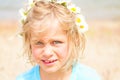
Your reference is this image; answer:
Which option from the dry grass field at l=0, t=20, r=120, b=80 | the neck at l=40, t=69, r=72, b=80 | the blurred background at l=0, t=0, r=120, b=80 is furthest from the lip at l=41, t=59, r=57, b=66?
the dry grass field at l=0, t=20, r=120, b=80

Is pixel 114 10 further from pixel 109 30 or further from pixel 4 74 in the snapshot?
pixel 4 74

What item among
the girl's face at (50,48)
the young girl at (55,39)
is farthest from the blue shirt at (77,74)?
the girl's face at (50,48)

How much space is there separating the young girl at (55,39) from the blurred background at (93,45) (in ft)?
1.07

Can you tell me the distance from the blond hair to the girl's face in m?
0.06

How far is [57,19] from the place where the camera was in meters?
2.97

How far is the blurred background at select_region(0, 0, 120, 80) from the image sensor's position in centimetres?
495

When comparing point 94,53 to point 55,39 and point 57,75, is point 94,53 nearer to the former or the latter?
point 57,75

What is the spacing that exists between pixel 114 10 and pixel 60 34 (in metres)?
6.42

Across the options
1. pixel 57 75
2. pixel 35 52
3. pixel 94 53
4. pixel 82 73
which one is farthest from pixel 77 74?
pixel 94 53

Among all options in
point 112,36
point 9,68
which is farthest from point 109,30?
point 9,68

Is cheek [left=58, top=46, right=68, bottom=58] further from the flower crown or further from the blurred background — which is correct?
the blurred background

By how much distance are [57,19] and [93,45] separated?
9.40ft

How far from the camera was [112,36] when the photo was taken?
251 inches

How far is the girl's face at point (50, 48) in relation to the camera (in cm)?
290
